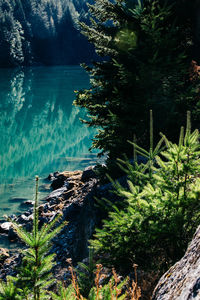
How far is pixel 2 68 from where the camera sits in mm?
81250

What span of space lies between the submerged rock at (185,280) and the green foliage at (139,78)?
547 centimetres

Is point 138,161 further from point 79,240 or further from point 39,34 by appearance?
point 39,34

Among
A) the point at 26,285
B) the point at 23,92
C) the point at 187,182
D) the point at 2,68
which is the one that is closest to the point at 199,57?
the point at 187,182

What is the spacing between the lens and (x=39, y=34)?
103125 mm

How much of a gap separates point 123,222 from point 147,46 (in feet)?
18.3

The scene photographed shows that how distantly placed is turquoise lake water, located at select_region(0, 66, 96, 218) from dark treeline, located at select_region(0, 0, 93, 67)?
4695 cm

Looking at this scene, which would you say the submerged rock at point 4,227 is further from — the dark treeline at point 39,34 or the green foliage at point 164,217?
the dark treeline at point 39,34

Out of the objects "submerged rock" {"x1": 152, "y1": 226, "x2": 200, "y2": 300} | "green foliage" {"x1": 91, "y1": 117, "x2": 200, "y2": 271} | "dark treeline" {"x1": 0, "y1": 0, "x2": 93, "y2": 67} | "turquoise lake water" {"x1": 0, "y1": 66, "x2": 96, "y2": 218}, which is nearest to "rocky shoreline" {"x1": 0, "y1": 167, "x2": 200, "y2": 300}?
"submerged rock" {"x1": 152, "y1": 226, "x2": 200, "y2": 300}

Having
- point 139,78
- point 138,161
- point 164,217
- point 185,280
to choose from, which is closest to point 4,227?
point 138,161

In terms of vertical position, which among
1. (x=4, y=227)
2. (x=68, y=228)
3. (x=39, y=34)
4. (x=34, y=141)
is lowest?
(x=4, y=227)

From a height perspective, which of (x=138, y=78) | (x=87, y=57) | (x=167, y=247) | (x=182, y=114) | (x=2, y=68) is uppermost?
(x=87, y=57)

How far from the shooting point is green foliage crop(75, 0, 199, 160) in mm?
7801

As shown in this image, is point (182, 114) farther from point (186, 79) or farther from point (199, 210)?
point (199, 210)

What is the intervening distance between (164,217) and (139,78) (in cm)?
507
